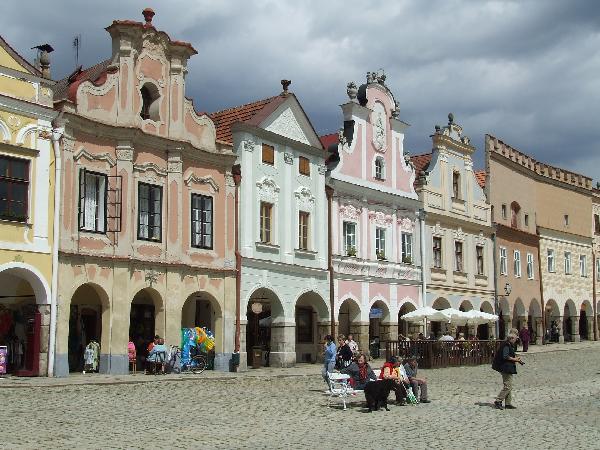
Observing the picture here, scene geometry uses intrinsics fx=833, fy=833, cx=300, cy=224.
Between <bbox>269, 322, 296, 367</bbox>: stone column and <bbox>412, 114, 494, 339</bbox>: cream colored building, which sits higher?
<bbox>412, 114, 494, 339</bbox>: cream colored building

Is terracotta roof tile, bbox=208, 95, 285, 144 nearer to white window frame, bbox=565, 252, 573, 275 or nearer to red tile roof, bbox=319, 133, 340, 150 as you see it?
red tile roof, bbox=319, 133, 340, 150

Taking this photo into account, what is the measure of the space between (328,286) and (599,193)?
1268 inches

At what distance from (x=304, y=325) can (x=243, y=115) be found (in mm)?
9666

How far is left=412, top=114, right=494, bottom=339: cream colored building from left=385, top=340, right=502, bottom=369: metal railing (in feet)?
23.5

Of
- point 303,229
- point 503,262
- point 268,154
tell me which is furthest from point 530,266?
point 268,154

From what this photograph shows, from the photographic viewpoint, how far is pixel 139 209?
2784cm

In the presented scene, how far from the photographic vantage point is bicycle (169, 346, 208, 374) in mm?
27328

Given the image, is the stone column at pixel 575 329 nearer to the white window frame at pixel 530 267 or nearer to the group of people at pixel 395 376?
the white window frame at pixel 530 267

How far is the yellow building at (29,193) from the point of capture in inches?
957

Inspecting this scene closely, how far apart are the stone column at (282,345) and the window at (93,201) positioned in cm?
910

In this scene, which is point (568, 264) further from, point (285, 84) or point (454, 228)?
point (285, 84)

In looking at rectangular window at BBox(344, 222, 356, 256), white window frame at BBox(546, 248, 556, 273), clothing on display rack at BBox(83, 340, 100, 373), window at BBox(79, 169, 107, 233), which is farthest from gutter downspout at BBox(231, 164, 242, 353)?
white window frame at BBox(546, 248, 556, 273)

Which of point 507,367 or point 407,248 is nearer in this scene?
point 507,367

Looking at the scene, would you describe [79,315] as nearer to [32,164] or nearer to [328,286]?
[32,164]
